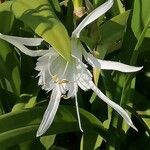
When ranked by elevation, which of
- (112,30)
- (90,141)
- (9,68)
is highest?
(112,30)

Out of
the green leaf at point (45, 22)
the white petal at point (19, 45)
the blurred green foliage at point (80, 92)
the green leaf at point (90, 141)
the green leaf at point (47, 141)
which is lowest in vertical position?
the green leaf at point (90, 141)

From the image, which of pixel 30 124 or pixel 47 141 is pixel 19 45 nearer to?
pixel 30 124

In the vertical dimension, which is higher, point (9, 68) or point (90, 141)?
point (9, 68)

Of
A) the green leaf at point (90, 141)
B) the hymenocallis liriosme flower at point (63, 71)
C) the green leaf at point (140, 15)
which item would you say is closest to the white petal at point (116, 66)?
the hymenocallis liriosme flower at point (63, 71)

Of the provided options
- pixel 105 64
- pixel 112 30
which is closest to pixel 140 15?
pixel 112 30

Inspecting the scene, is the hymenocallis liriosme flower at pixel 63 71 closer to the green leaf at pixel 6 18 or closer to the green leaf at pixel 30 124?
the green leaf at pixel 30 124

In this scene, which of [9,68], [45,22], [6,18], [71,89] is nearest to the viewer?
[45,22]
